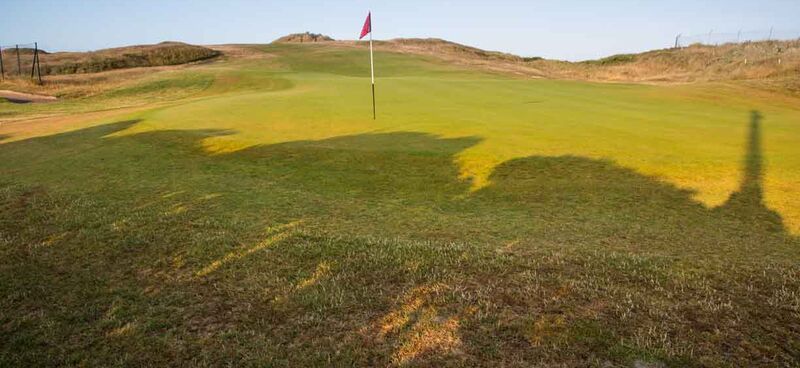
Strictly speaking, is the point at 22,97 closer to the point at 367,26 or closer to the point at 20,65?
the point at 20,65

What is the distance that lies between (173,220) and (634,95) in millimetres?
26726

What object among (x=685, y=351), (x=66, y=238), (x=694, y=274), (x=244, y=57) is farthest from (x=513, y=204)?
(x=244, y=57)

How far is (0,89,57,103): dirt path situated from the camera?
37222 mm

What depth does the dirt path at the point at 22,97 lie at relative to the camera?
122 ft

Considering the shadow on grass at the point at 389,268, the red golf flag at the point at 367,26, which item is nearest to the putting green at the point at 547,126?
the shadow on grass at the point at 389,268

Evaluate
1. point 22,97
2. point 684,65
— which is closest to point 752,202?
point 22,97

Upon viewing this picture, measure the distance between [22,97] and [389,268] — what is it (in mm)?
43759

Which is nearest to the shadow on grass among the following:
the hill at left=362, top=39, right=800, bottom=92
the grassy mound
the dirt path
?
the hill at left=362, top=39, right=800, bottom=92

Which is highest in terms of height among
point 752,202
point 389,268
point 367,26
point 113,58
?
point 113,58

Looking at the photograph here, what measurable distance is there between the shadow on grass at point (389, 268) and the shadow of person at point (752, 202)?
0.05 meters

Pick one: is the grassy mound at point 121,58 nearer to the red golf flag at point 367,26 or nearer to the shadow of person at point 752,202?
the red golf flag at point 367,26

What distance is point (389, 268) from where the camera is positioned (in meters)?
6.53

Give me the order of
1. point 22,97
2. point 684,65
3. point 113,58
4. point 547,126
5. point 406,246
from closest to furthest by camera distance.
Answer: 1. point 406,246
2. point 547,126
3. point 22,97
4. point 684,65
5. point 113,58

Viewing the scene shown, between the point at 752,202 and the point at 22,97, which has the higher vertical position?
the point at 22,97
